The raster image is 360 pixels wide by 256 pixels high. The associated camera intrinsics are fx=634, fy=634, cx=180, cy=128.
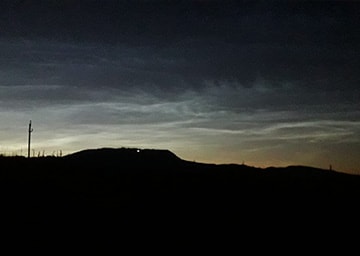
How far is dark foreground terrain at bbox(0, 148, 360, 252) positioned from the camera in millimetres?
14922

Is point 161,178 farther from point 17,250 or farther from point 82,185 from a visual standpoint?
point 17,250

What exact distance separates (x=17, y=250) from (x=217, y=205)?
6263 millimetres

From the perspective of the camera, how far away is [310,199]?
63.4 ft

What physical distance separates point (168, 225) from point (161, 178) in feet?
16.6

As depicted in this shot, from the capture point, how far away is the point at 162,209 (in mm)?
17062

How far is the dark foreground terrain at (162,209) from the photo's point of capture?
49.0 feet

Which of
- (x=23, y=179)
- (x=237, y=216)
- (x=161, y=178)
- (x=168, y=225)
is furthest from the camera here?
(x=161, y=178)

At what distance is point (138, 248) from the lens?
1432 centimetres

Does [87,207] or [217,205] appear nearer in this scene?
[87,207]

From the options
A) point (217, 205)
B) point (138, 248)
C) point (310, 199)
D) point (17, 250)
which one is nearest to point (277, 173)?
point (310, 199)

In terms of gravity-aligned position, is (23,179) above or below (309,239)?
above

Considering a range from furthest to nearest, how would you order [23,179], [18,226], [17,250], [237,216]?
[23,179]
[237,216]
[18,226]
[17,250]

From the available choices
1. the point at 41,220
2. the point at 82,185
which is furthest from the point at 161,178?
the point at 41,220

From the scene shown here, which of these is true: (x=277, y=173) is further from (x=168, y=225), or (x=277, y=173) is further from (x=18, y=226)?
(x=18, y=226)
